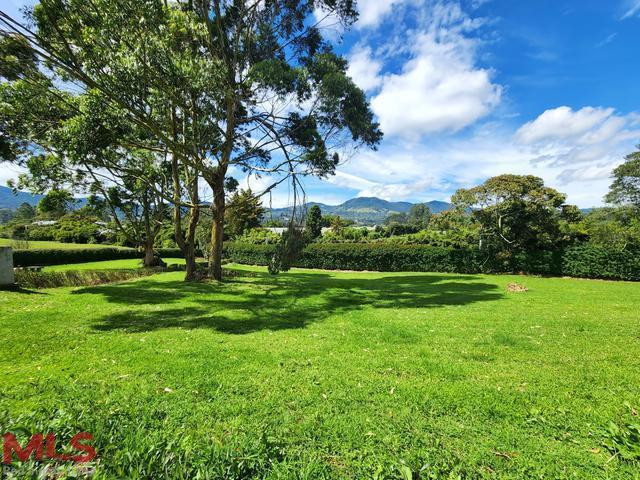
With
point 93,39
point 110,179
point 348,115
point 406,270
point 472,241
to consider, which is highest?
point 93,39

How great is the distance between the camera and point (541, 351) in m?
4.96

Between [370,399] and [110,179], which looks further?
[110,179]

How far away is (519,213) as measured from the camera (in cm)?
1936

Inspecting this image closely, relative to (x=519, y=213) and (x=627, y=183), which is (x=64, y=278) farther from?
(x=627, y=183)

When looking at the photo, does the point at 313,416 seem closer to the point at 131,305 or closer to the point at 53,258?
the point at 131,305

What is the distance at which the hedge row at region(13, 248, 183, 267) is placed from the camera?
20242 mm

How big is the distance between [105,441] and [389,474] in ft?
6.70

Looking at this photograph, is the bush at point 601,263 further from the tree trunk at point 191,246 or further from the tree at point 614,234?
the tree trunk at point 191,246

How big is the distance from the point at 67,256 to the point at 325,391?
1043 inches

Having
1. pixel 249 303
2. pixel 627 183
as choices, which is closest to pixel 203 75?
pixel 249 303

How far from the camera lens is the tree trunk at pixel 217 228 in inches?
529

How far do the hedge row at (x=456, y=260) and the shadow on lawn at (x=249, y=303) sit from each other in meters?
4.24

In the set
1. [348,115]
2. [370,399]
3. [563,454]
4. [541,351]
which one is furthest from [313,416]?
[348,115]

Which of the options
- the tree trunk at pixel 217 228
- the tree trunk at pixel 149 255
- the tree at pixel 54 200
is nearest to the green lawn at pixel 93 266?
the tree trunk at pixel 149 255
